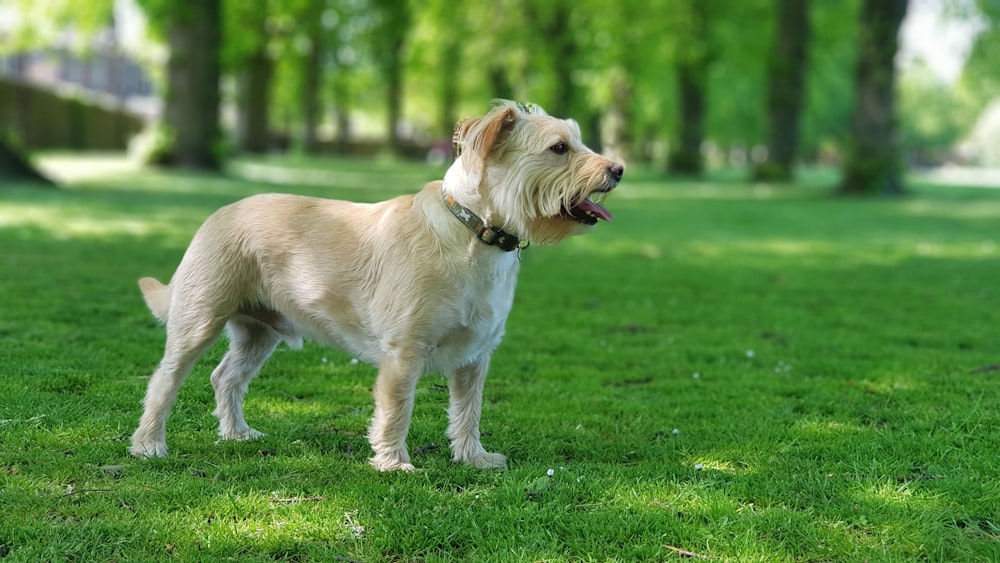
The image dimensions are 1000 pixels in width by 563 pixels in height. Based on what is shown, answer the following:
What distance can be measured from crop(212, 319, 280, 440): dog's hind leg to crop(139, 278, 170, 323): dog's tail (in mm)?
371

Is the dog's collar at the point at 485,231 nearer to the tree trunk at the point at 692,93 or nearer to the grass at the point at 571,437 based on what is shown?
the grass at the point at 571,437

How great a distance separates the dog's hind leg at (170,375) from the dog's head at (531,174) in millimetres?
1611

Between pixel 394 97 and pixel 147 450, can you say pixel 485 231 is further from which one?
pixel 394 97

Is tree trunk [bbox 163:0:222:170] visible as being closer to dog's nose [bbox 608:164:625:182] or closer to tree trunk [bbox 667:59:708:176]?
tree trunk [bbox 667:59:708:176]

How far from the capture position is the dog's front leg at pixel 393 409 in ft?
15.8

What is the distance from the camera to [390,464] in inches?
193

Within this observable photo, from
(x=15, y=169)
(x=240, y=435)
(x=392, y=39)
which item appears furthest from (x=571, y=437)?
(x=392, y=39)

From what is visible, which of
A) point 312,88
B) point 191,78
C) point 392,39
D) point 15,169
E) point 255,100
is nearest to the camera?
point 15,169

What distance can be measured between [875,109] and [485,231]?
26197 mm

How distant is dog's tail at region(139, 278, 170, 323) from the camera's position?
17.5 ft

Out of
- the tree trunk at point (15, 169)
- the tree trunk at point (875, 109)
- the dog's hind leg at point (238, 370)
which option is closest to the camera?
the dog's hind leg at point (238, 370)

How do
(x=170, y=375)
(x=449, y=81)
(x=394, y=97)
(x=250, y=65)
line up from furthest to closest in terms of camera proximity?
(x=394, y=97), (x=449, y=81), (x=250, y=65), (x=170, y=375)

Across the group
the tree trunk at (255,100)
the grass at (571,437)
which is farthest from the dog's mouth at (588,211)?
the tree trunk at (255,100)

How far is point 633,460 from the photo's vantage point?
5.24 metres
